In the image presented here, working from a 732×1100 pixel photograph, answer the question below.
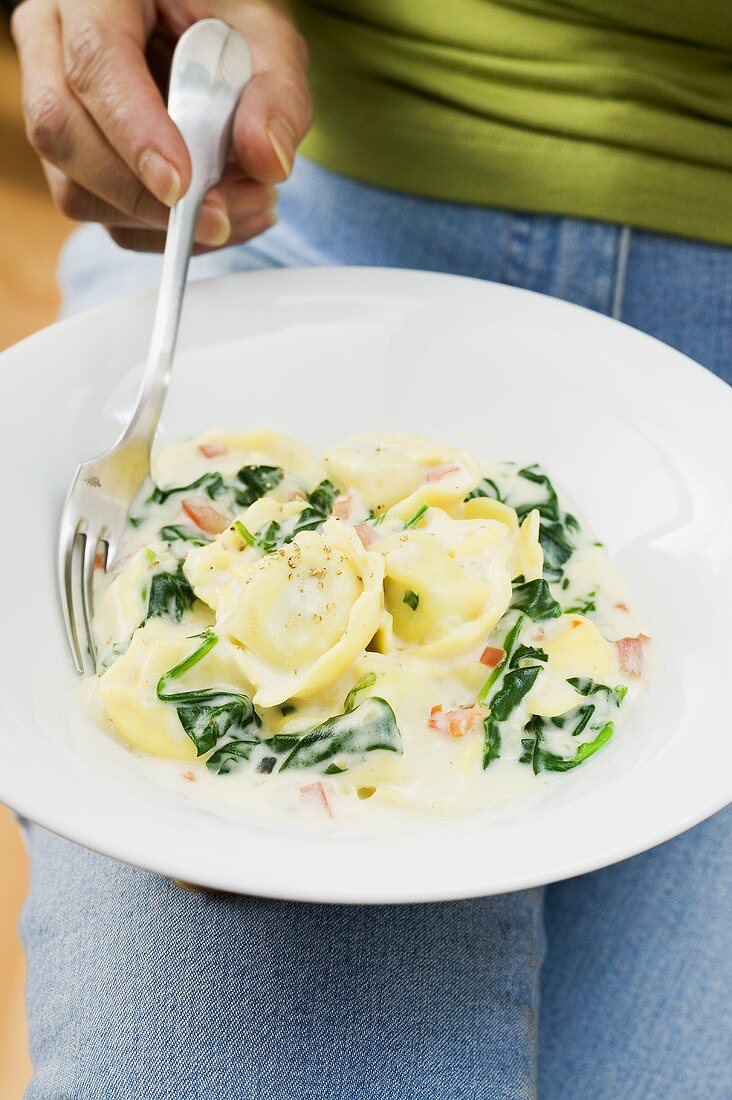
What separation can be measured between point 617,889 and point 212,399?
3.83 ft

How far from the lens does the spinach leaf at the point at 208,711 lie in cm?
150

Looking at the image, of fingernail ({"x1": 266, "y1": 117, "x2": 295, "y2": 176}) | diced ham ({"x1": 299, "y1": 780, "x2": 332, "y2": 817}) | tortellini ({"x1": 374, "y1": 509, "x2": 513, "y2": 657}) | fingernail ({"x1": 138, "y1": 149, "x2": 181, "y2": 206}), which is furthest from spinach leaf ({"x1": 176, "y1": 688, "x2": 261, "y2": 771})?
fingernail ({"x1": 266, "y1": 117, "x2": 295, "y2": 176})

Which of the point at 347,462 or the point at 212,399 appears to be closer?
the point at 347,462

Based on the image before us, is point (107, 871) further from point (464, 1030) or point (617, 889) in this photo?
point (617, 889)

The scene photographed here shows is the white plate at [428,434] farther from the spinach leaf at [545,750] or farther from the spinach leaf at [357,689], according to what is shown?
the spinach leaf at [357,689]

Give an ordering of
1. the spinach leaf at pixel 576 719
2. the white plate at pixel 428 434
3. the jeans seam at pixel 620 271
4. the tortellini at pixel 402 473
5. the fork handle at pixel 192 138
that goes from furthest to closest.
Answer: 1. the jeans seam at pixel 620 271
2. the fork handle at pixel 192 138
3. the tortellini at pixel 402 473
4. the spinach leaf at pixel 576 719
5. the white plate at pixel 428 434

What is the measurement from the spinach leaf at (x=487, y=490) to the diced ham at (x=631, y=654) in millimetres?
403

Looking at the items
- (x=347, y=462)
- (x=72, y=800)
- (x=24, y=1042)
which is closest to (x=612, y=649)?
(x=347, y=462)

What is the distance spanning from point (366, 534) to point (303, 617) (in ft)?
0.79

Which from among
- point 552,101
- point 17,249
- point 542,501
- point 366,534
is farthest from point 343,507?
point 17,249

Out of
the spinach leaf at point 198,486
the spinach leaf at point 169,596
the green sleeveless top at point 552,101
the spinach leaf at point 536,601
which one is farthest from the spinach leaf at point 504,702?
the green sleeveless top at point 552,101

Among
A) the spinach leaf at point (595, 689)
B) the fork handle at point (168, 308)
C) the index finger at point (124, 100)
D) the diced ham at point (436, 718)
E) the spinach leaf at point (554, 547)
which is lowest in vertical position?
the spinach leaf at point (554, 547)

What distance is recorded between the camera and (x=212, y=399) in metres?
2.11

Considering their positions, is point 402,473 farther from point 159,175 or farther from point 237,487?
point 159,175
